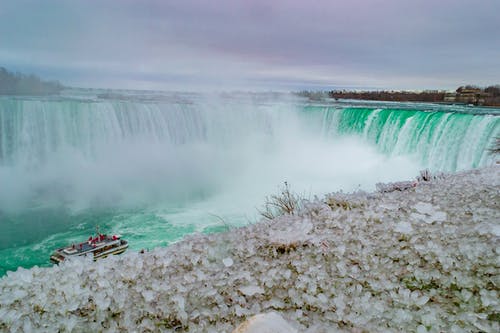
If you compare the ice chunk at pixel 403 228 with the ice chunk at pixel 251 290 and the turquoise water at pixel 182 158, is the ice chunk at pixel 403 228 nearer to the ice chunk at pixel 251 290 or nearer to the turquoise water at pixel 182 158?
the ice chunk at pixel 251 290

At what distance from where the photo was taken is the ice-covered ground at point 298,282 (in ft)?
5.63

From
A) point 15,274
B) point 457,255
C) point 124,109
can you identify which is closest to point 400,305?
point 457,255

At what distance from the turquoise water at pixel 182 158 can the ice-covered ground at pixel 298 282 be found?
30.9 feet

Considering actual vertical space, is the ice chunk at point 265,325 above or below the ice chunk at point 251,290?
above

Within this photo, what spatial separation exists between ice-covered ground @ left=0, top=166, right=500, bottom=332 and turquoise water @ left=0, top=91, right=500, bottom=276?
9420 mm

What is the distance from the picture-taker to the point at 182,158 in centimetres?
2153

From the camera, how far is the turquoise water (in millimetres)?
12969

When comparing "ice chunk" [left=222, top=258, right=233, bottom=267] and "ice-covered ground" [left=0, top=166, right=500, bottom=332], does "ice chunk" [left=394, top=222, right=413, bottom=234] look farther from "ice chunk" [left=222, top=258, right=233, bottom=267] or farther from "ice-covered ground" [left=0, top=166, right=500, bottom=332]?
"ice chunk" [left=222, top=258, right=233, bottom=267]

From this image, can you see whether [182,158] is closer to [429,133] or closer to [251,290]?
[429,133]

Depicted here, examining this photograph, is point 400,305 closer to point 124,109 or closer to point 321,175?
point 321,175

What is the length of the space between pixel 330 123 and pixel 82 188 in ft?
45.4

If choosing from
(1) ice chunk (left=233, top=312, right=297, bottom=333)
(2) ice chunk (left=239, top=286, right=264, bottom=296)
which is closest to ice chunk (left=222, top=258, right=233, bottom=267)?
(2) ice chunk (left=239, top=286, right=264, bottom=296)

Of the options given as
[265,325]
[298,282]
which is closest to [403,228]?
[298,282]

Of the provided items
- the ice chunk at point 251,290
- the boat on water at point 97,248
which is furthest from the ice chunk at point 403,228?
the boat on water at point 97,248
